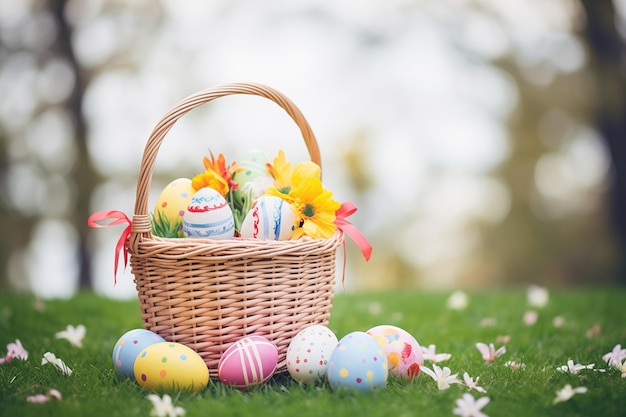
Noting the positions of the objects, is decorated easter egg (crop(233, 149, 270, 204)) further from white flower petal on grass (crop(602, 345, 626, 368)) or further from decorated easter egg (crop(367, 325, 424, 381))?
white flower petal on grass (crop(602, 345, 626, 368))

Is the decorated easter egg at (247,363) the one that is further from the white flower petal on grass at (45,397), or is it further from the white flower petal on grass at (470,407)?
the white flower petal on grass at (470,407)

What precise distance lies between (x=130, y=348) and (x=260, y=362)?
534 millimetres

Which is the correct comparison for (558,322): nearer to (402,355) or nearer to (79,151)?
(402,355)

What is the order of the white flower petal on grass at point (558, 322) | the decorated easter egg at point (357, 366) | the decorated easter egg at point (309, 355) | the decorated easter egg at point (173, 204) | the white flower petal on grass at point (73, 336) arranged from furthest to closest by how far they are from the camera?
the white flower petal on grass at point (558, 322), the white flower petal on grass at point (73, 336), the decorated easter egg at point (173, 204), the decorated easter egg at point (309, 355), the decorated easter egg at point (357, 366)

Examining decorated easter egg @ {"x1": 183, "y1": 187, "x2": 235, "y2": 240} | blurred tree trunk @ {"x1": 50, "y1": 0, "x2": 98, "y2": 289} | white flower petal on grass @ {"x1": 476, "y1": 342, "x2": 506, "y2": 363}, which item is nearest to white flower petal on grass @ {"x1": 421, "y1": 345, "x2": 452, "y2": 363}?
white flower petal on grass @ {"x1": 476, "y1": 342, "x2": 506, "y2": 363}

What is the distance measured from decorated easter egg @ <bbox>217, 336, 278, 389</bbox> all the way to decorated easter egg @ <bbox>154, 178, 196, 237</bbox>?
0.66 m

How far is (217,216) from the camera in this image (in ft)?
7.57

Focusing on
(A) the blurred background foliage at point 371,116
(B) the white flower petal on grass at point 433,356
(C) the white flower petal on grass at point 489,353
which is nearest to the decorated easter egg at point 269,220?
(B) the white flower petal on grass at point 433,356

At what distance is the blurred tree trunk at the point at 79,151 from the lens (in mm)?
8391

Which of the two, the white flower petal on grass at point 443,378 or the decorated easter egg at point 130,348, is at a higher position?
the decorated easter egg at point 130,348

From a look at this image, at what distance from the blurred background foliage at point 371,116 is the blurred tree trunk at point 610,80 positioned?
0.08 ft

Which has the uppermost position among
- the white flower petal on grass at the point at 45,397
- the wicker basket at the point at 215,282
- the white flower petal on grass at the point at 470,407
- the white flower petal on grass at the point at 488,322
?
the wicker basket at the point at 215,282

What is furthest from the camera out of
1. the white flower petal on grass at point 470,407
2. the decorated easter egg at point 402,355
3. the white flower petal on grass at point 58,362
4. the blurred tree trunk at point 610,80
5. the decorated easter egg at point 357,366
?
the blurred tree trunk at point 610,80

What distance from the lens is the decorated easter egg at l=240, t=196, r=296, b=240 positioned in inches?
92.7
